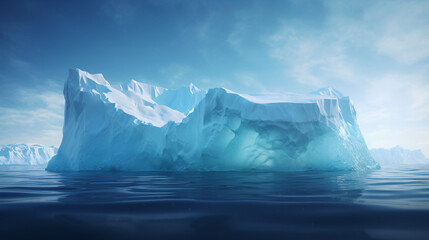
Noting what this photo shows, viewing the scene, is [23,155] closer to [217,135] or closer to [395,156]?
[217,135]

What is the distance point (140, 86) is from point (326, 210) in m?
44.5

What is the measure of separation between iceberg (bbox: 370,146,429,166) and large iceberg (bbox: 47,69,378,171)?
135 ft

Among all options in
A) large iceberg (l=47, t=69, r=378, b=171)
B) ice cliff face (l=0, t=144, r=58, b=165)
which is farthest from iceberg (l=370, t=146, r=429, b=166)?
ice cliff face (l=0, t=144, r=58, b=165)

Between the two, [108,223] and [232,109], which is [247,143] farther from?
[108,223]

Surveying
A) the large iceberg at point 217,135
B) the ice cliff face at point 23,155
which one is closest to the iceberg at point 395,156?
the large iceberg at point 217,135

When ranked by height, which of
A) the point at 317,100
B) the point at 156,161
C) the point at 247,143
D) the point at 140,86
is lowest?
the point at 156,161

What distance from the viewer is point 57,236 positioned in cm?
195

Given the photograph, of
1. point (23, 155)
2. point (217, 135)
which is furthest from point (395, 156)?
point (23, 155)

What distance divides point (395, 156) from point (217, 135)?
59.6 meters

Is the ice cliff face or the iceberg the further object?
the ice cliff face

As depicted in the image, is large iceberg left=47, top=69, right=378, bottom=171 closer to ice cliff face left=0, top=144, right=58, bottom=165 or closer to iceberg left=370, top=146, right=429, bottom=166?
iceberg left=370, top=146, right=429, bottom=166

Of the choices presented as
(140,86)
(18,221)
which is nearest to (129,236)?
(18,221)

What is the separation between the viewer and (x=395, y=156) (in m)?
56.7

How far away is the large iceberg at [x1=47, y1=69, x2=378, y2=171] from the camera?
16.8 m
